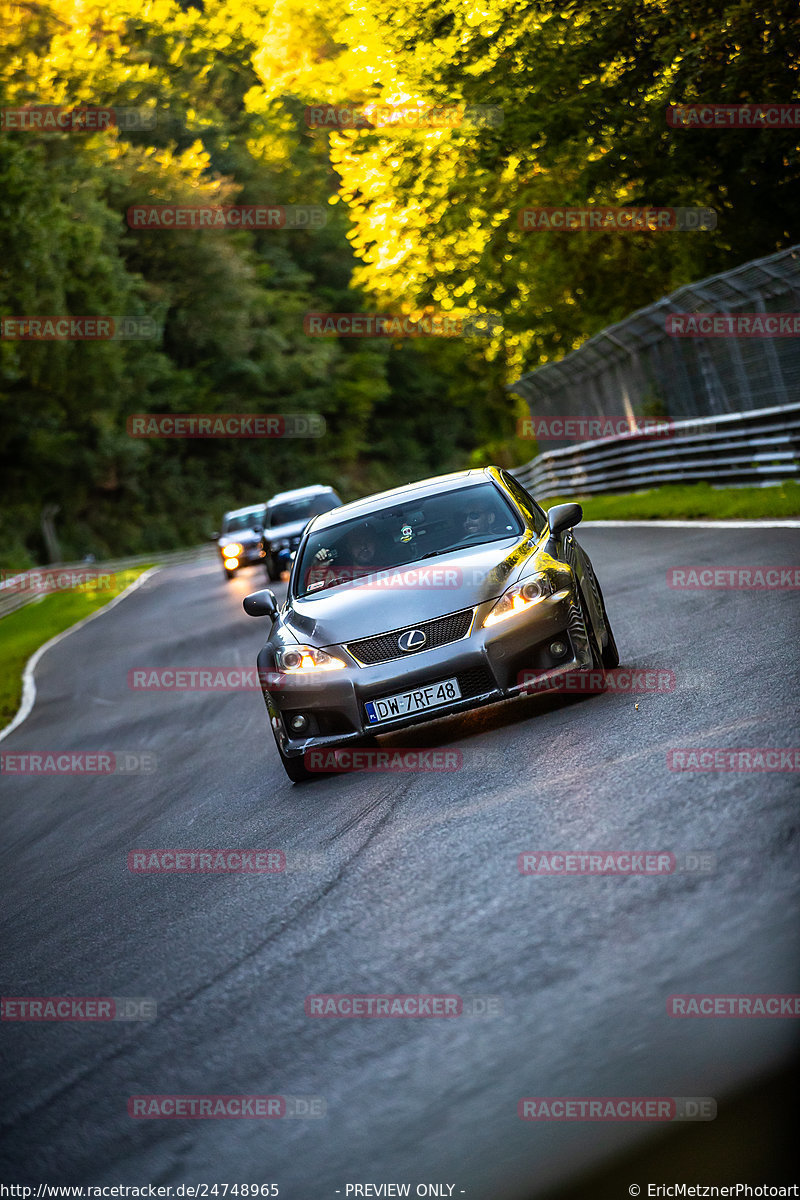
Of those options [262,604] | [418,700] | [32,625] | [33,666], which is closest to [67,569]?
[32,625]

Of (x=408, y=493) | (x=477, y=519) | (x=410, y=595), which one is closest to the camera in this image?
(x=410, y=595)

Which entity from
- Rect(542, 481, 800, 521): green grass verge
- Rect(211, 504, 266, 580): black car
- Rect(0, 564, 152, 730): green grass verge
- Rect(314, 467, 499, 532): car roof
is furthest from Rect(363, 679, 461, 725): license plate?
Rect(211, 504, 266, 580): black car

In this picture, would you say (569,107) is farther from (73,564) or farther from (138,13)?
(138,13)

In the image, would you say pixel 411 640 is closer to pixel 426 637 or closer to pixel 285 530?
pixel 426 637

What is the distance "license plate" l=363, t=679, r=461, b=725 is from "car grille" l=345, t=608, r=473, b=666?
0.20m

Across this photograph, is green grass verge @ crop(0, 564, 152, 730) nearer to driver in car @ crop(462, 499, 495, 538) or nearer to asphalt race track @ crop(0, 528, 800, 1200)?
driver in car @ crop(462, 499, 495, 538)

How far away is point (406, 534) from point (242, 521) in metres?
28.2

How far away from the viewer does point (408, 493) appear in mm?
10094

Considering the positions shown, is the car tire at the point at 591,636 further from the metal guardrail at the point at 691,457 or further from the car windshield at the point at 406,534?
the metal guardrail at the point at 691,457

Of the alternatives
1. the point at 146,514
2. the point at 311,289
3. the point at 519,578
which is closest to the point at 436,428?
the point at 311,289

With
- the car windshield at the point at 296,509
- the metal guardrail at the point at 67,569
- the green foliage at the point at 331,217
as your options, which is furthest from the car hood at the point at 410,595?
the metal guardrail at the point at 67,569

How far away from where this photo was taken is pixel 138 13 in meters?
74.1

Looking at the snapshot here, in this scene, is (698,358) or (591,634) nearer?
(591,634)

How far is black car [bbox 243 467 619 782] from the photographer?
8281 millimetres
